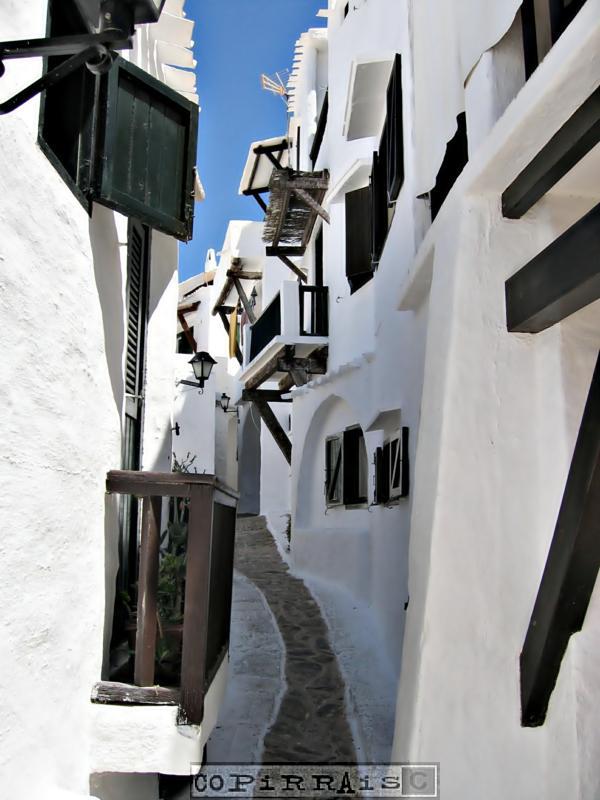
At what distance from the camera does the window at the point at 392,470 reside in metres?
7.77

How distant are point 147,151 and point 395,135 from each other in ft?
14.2

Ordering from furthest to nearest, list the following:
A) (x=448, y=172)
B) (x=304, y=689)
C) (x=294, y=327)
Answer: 1. (x=294, y=327)
2. (x=304, y=689)
3. (x=448, y=172)

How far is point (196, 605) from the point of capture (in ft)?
13.2

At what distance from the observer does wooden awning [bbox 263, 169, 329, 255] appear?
12711mm

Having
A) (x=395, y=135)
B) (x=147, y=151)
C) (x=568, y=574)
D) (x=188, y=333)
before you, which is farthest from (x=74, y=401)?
(x=188, y=333)

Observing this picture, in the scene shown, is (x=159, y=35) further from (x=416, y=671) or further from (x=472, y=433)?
(x=416, y=671)

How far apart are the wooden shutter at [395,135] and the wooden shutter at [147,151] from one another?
3.63m

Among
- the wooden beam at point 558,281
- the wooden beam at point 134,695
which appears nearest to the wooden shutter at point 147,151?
the wooden beam at point 558,281

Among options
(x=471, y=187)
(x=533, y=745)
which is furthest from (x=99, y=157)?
(x=533, y=745)

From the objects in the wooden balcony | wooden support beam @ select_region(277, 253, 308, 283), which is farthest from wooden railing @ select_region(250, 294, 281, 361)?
wooden support beam @ select_region(277, 253, 308, 283)

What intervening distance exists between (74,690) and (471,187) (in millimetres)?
3262

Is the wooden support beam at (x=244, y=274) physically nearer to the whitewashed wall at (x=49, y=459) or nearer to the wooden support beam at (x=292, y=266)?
the wooden support beam at (x=292, y=266)

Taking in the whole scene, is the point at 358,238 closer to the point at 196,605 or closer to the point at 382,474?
the point at 382,474

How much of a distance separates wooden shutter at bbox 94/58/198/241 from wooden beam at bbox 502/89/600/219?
2054 millimetres
